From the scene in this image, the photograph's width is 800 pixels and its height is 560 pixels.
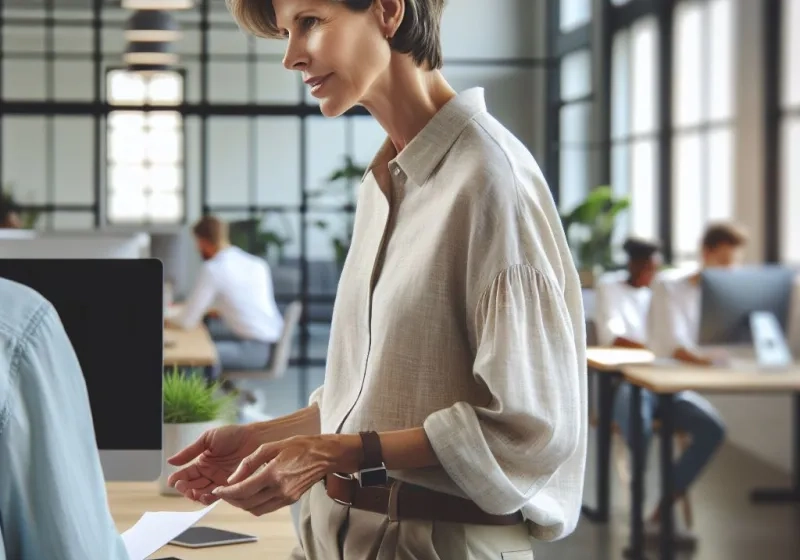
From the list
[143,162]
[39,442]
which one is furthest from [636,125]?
[39,442]

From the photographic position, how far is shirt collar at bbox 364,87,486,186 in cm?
148

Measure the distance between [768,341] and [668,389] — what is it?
48 cm

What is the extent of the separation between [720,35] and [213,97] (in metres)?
6.91

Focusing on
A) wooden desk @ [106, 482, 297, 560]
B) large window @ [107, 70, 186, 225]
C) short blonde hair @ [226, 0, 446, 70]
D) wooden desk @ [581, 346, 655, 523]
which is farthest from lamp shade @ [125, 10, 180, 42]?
short blonde hair @ [226, 0, 446, 70]

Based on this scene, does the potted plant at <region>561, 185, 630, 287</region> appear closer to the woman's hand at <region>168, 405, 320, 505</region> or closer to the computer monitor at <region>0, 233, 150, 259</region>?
the computer monitor at <region>0, 233, 150, 259</region>

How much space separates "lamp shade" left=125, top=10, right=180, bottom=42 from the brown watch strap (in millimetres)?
7431

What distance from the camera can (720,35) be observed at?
341 inches

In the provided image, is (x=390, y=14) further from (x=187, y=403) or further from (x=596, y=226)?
(x=596, y=226)

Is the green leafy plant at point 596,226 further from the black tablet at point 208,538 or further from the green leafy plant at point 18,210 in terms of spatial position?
the black tablet at point 208,538

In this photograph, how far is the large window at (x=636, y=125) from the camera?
1030 centimetres

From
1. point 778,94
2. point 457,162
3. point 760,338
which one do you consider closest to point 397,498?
point 457,162

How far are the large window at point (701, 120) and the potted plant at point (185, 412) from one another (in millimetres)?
6464

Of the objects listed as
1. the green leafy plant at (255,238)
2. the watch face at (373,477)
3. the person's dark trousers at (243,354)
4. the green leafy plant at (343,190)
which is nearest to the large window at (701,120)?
the person's dark trousers at (243,354)

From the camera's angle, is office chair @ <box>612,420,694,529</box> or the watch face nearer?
the watch face
